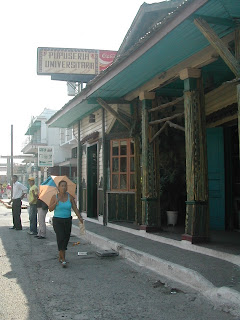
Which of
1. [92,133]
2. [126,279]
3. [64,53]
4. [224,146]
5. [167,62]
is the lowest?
[126,279]

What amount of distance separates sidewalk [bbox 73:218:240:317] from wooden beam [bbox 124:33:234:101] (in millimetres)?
3307

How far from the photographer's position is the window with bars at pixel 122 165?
37.1 feet

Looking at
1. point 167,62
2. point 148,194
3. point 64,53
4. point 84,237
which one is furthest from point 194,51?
point 64,53

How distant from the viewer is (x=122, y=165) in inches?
456

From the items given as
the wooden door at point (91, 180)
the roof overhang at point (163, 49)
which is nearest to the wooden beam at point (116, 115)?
the roof overhang at point (163, 49)

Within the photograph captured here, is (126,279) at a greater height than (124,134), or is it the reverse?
(124,134)

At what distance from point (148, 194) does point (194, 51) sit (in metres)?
3.38

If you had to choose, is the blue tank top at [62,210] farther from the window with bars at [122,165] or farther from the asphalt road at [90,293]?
the window with bars at [122,165]

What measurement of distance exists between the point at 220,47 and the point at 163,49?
1.80m

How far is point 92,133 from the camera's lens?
43.3ft

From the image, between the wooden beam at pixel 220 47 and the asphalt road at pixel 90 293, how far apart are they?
3100 mm

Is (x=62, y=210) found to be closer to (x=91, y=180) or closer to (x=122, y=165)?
(x=122, y=165)

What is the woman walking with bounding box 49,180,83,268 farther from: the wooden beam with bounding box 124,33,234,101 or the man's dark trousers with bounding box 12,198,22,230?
the man's dark trousers with bounding box 12,198,22,230

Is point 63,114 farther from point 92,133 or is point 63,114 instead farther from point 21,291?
point 21,291
